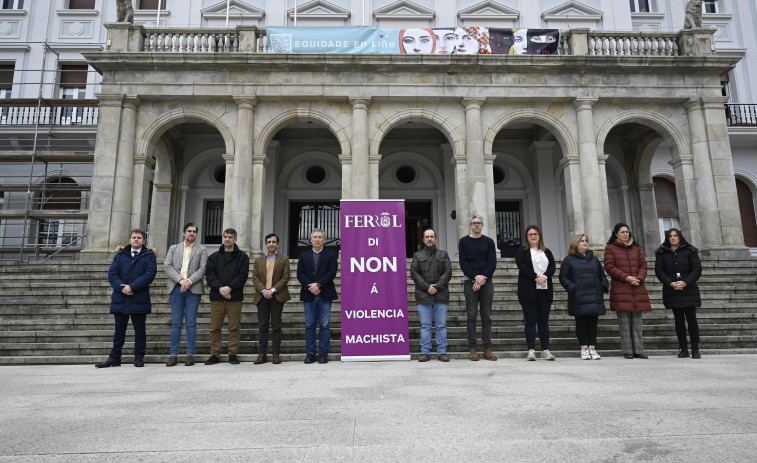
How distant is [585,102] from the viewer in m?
14.8

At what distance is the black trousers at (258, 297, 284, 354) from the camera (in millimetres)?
6879

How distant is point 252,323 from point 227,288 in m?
1.74

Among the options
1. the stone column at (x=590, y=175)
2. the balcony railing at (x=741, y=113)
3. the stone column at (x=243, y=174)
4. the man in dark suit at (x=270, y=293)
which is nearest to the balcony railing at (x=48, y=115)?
the stone column at (x=243, y=174)

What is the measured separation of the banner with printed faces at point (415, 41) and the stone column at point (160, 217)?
6.80 meters

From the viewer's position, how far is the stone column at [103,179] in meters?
13.4

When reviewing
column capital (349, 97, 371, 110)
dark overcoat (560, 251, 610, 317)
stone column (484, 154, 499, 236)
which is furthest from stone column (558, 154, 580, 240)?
dark overcoat (560, 251, 610, 317)

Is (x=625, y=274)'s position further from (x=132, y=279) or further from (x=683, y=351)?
(x=132, y=279)

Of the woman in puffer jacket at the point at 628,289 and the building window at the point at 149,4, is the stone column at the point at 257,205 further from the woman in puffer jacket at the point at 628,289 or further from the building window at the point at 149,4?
→ the building window at the point at 149,4

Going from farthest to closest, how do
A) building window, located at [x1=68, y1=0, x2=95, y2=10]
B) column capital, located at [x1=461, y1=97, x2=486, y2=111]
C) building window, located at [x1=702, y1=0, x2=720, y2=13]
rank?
building window, located at [x1=702, y1=0, x2=720, y2=13], building window, located at [x1=68, y1=0, x2=95, y2=10], column capital, located at [x1=461, y1=97, x2=486, y2=111]

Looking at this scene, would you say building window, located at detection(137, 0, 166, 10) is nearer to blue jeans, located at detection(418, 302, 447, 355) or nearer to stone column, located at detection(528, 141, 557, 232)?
stone column, located at detection(528, 141, 557, 232)

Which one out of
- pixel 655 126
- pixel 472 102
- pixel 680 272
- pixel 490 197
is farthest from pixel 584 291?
pixel 655 126

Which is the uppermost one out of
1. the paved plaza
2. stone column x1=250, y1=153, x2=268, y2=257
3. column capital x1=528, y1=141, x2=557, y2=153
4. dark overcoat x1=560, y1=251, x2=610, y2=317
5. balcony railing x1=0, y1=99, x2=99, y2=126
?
balcony railing x1=0, y1=99, x2=99, y2=126

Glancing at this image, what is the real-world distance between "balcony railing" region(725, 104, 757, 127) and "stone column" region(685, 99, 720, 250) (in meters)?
6.35

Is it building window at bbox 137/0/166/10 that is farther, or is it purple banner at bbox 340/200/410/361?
building window at bbox 137/0/166/10
